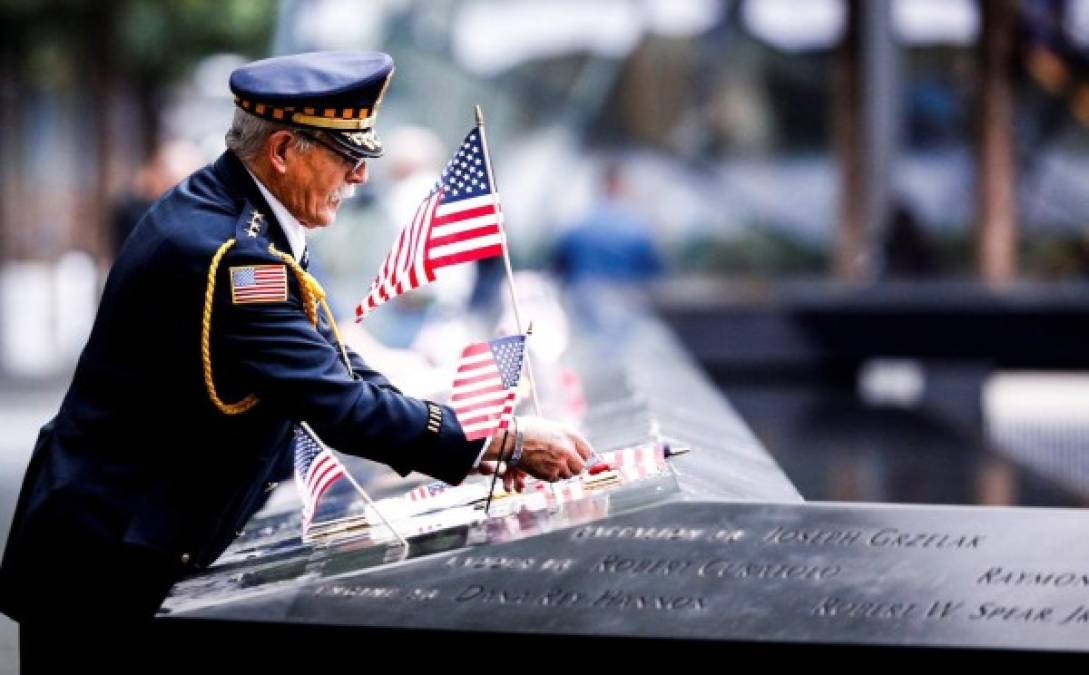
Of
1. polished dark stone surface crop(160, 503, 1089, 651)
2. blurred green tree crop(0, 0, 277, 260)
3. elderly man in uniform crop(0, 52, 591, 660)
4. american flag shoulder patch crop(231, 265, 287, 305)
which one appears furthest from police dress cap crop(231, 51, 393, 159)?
blurred green tree crop(0, 0, 277, 260)

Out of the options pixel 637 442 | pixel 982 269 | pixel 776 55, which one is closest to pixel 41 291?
pixel 776 55

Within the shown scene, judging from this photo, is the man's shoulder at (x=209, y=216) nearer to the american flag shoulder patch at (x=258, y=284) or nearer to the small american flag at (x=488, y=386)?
the american flag shoulder patch at (x=258, y=284)

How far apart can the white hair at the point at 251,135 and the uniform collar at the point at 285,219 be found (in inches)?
1.4

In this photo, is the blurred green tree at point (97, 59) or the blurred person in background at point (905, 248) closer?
the blurred person in background at point (905, 248)

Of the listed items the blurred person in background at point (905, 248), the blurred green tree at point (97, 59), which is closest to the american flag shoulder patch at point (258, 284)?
the blurred person in background at point (905, 248)

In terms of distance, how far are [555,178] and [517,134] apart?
516 millimetres

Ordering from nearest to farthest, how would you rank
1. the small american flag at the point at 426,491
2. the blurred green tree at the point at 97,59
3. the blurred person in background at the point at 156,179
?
the small american flag at the point at 426,491 < the blurred person in background at the point at 156,179 < the blurred green tree at the point at 97,59

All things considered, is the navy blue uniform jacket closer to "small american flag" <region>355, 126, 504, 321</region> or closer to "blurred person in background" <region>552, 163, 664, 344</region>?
"small american flag" <region>355, 126, 504, 321</region>

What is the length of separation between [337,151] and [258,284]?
0.91 feet

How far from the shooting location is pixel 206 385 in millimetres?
3094

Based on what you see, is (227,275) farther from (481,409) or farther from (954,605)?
(954,605)

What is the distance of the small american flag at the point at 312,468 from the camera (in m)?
3.22

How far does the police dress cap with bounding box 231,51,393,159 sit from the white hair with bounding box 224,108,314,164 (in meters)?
0.02

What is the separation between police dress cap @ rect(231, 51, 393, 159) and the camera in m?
3.12
